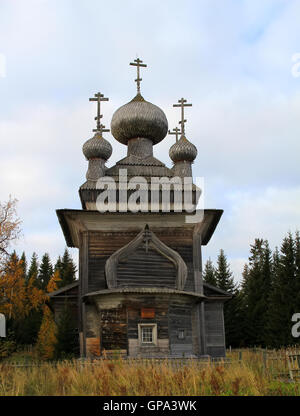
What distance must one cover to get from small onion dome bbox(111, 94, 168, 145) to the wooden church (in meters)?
0.05

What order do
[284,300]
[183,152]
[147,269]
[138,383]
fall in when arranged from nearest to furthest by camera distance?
[138,383] < [147,269] < [183,152] < [284,300]

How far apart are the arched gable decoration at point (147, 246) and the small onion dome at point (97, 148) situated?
4.57m

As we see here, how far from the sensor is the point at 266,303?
1374 inches

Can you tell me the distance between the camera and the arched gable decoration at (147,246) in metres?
15.2

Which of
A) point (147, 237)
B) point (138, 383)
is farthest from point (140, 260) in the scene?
point (138, 383)

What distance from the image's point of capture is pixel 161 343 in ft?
46.8

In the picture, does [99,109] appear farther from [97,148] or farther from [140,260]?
[140,260]

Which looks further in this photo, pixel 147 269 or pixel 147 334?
pixel 147 269

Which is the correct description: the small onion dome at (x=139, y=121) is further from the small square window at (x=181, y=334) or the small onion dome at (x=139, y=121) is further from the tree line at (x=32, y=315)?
the small square window at (x=181, y=334)

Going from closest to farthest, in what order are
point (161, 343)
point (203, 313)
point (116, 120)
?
point (161, 343)
point (203, 313)
point (116, 120)

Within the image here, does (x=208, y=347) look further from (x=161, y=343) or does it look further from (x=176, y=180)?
(x=176, y=180)

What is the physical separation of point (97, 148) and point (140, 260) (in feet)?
18.7
